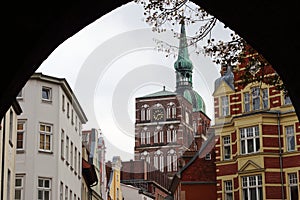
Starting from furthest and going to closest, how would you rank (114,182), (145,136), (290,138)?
1. (145,136)
2. (114,182)
3. (290,138)

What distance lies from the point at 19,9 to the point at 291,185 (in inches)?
1595

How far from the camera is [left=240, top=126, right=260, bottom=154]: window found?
45.1m

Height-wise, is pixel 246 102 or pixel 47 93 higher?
pixel 47 93

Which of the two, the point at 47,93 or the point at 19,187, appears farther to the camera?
the point at 47,93

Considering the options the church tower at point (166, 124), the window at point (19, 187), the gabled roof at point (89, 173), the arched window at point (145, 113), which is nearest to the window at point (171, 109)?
the church tower at point (166, 124)

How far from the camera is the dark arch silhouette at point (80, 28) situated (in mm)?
4219

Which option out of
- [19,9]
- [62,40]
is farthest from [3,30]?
[62,40]

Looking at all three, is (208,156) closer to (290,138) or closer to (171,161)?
(290,138)

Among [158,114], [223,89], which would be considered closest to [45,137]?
[223,89]

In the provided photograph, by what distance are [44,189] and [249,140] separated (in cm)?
1216

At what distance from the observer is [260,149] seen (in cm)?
4472

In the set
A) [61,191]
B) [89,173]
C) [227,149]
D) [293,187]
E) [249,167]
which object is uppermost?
[227,149]

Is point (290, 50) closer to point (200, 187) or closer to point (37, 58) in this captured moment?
point (37, 58)

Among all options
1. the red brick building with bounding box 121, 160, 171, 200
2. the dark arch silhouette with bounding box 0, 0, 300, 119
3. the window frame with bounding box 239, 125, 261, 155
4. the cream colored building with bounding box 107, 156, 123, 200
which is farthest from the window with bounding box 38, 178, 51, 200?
the red brick building with bounding box 121, 160, 171, 200
